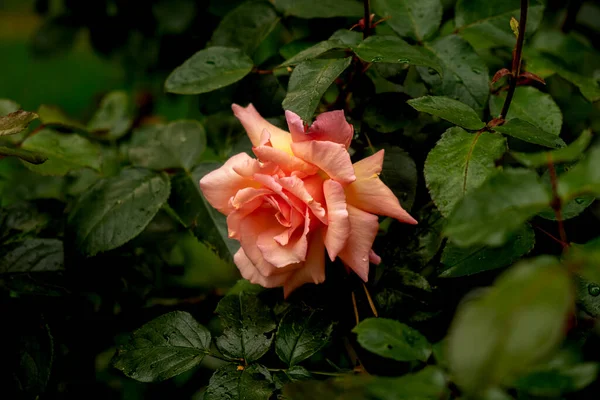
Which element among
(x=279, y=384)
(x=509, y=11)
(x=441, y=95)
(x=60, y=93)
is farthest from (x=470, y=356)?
(x=60, y=93)

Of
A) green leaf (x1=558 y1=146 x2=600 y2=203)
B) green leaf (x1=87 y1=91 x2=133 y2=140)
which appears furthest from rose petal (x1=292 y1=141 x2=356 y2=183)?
green leaf (x1=87 y1=91 x2=133 y2=140)

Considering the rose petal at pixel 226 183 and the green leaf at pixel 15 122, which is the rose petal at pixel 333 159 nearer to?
the rose petal at pixel 226 183

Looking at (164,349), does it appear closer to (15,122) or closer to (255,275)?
(255,275)

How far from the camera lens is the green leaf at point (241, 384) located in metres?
0.57

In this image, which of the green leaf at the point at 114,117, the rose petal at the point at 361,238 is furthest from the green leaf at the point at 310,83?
the green leaf at the point at 114,117

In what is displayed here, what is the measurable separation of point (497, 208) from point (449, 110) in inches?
8.5

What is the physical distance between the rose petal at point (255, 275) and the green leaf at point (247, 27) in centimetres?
37

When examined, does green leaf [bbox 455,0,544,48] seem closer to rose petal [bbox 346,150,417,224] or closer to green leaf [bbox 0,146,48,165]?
rose petal [bbox 346,150,417,224]

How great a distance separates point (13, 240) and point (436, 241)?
63 cm

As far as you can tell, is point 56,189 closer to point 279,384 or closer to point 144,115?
point 144,115

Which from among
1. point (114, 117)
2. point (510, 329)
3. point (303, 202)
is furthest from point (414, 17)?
point (114, 117)

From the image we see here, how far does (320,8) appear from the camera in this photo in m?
0.85

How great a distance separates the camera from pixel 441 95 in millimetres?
716

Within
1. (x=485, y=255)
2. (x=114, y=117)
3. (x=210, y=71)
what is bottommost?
(x=114, y=117)
